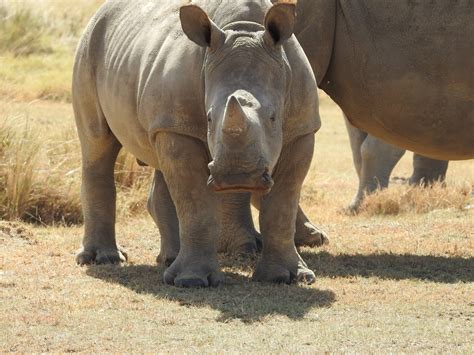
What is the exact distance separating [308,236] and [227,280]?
5.53ft

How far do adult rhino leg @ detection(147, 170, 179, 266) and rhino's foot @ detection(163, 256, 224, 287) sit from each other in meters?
0.83

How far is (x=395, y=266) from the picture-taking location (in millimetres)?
8773

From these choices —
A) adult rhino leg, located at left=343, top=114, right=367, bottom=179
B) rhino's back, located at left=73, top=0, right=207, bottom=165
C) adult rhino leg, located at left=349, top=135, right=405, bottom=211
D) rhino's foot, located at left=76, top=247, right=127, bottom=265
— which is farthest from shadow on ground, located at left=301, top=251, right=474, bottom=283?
adult rhino leg, located at left=343, top=114, right=367, bottom=179

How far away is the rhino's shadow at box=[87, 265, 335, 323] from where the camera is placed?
7176mm

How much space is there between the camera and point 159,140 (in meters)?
7.88

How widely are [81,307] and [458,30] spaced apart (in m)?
3.23

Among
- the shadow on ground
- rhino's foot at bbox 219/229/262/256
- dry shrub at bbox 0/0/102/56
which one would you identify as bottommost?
dry shrub at bbox 0/0/102/56

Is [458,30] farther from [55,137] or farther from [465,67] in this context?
[55,137]

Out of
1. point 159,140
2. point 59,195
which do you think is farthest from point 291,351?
point 59,195

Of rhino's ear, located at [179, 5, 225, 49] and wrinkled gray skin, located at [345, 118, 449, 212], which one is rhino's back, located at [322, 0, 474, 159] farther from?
wrinkled gray skin, located at [345, 118, 449, 212]

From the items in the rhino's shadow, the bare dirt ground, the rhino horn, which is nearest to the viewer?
the bare dirt ground

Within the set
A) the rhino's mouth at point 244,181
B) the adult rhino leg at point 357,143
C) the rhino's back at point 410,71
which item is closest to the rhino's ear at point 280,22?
the rhino's mouth at point 244,181

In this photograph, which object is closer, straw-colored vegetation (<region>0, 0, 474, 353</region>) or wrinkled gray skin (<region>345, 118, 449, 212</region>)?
straw-colored vegetation (<region>0, 0, 474, 353</region>)

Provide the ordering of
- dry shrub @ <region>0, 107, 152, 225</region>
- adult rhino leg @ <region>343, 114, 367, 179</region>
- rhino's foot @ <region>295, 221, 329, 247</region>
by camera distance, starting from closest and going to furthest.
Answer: rhino's foot @ <region>295, 221, 329, 247</region> < dry shrub @ <region>0, 107, 152, 225</region> < adult rhino leg @ <region>343, 114, 367, 179</region>
